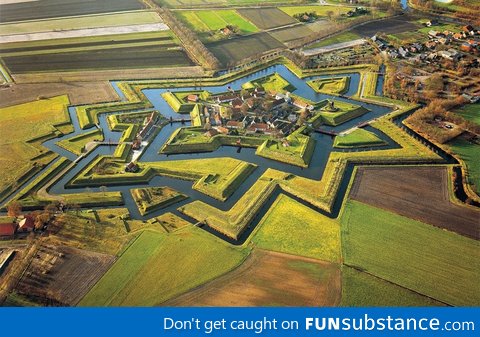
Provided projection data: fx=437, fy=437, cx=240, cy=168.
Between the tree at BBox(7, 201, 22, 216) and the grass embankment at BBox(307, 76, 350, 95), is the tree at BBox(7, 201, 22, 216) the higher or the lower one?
the higher one

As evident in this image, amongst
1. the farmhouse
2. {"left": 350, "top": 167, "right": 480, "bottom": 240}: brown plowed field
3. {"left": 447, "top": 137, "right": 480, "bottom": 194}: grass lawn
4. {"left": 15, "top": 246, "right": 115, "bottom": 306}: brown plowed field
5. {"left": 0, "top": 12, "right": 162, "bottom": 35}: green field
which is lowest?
{"left": 447, "top": 137, "right": 480, "bottom": 194}: grass lawn

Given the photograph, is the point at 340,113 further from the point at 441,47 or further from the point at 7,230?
the point at 7,230

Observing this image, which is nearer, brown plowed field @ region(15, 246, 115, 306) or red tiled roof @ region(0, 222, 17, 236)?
brown plowed field @ region(15, 246, 115, 306)

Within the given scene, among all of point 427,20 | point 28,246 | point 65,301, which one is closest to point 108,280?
point 65,301

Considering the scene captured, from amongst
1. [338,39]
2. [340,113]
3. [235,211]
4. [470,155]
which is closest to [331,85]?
[340,113]

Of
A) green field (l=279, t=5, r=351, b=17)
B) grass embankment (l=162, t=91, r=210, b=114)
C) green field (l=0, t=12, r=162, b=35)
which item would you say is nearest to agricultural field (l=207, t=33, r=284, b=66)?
grass embankment (l=162, t=91, r=210, b=114)

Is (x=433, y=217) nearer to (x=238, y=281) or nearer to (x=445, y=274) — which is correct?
(x=445, y=274)

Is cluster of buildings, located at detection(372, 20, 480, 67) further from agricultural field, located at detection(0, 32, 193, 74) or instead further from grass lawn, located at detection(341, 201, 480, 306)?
grass lawn, located at detection(341, 201, 480, 306)
